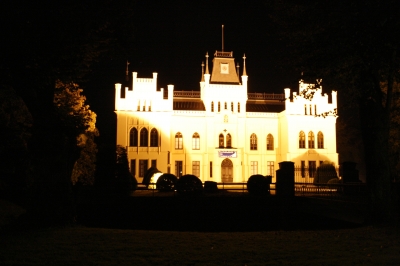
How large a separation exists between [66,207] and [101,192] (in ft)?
44.6

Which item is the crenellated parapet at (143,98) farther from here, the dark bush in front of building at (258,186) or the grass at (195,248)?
the grass at (195,248)

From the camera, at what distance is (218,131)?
48875mm

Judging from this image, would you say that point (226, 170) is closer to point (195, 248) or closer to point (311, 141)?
point (311, 141)

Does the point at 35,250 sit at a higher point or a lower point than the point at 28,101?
lower

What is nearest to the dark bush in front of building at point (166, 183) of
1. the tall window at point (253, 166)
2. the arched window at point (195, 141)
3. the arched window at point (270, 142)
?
the arched window at point (195, 141)

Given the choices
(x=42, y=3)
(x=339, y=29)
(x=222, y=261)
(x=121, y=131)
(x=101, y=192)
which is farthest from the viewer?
(x=121, y=131)

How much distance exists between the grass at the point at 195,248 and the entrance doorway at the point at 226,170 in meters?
37.2

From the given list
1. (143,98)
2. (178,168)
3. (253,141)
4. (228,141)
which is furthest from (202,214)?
(253,141)

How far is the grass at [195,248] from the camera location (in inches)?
305

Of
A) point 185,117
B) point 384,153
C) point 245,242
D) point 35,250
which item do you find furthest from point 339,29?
point 185,117

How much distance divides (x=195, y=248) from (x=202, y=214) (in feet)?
42.3

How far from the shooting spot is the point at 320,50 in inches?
548

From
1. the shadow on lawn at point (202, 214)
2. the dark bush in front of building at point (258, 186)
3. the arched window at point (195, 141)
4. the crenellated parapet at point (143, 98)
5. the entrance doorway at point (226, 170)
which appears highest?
the crenellated parapet at point (143, 98)

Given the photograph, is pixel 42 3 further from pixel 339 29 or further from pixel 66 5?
pixel 339 29
